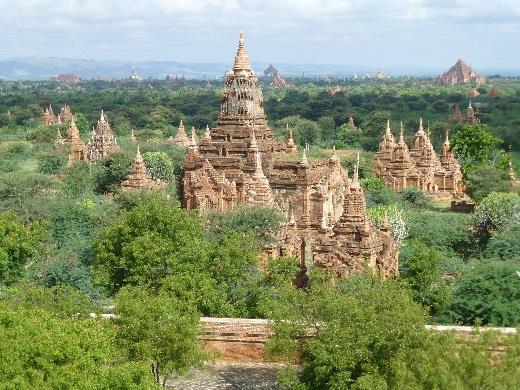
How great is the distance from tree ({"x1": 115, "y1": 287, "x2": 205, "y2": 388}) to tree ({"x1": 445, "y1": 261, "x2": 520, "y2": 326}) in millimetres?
7805

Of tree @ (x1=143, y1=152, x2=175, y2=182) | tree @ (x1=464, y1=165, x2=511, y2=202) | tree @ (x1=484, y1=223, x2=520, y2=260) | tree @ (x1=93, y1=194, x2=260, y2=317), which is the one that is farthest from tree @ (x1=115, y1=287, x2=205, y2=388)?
tree @ (x1=143, y1=152, x2=175, y2=182)

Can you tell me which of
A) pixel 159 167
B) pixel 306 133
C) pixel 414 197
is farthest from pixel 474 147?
pixel 306 133

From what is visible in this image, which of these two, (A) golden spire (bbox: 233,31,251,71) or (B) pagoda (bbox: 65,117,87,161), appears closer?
(A) golden spire (bbox: 233,31,251,71)

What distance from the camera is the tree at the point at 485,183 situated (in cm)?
4722

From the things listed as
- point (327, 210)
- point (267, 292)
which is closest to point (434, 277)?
point (267, 292)

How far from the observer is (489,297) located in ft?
71.5

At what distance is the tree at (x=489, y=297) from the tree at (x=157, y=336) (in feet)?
25.6

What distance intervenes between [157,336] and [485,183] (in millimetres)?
34271

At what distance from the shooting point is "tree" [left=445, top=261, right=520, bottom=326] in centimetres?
2122

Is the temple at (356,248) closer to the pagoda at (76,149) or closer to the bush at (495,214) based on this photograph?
the bush at (495,214)

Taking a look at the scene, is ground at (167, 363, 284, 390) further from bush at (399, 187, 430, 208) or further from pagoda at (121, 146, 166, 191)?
bush at (399, 187, 430, 208)

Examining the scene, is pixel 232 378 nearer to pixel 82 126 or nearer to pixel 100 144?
pixel 100 144

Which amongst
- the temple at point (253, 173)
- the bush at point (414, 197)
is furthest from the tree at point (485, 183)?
the temple at point (253, 173)

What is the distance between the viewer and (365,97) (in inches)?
6762
